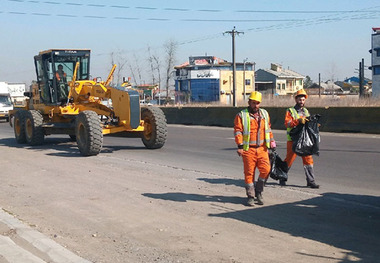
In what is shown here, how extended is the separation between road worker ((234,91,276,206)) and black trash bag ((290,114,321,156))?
1.29m

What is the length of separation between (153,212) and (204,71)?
3466 inches

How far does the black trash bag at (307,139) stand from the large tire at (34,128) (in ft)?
37.1

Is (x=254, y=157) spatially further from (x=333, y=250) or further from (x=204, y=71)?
(x=204, y=71)

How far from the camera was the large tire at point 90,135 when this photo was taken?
49.9ft

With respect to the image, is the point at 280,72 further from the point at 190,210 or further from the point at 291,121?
the point at 190,210

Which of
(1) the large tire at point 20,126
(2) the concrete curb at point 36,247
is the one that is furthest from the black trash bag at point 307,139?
(1) the large tire at point 20,126

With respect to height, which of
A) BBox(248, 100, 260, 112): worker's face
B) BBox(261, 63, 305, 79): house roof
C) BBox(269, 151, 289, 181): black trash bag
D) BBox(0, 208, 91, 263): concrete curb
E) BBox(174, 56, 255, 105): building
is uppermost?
BBox(261, 63, 305, 79): house roof

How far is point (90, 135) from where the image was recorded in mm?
15195

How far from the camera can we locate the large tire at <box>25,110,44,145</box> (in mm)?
18516

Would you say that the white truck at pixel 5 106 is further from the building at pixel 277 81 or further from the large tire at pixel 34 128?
the building at pixel 277 81

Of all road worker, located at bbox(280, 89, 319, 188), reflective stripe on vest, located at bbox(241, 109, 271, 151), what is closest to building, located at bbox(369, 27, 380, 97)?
road worker, located at bbox(280, 89, 319, 188)

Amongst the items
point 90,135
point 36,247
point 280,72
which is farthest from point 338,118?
point 280,72

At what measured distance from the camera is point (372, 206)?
8305 millimetres

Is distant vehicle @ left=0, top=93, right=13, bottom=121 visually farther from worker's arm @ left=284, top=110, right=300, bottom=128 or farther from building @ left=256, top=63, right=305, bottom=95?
building @ left=256, top=63, right=305, bottom=95
